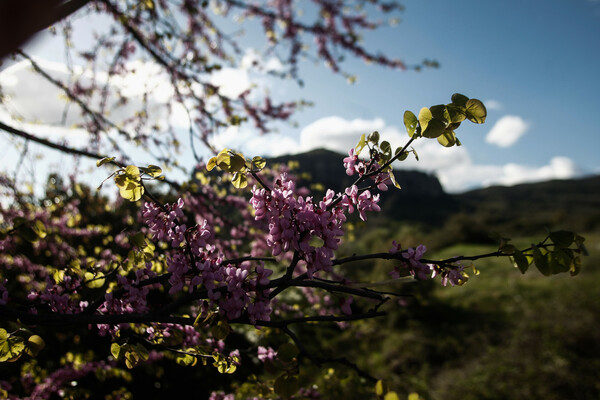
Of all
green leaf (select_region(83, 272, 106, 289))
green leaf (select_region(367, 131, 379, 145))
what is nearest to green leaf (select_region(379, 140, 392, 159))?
green leaf (select_region(367, 131, 379, 145))

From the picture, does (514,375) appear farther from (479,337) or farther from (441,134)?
→ (441,134)

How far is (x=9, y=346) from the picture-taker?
1146 millimetres

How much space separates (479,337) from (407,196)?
52.1m

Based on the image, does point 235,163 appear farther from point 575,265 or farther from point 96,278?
point 575,265

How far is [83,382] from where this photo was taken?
4.83 meters

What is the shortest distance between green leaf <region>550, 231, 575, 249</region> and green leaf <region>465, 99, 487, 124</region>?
40 cm

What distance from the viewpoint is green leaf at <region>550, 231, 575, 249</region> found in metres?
0.96

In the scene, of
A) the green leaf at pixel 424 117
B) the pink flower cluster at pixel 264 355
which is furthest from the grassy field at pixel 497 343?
the green leaf at pixel 424 117

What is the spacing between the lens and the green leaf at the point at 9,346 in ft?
3.71

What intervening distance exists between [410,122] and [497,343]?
9.63 metres

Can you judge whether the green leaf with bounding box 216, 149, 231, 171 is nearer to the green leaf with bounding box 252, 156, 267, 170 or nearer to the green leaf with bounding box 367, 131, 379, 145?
the green leaf with bounding box 252, 156, 267, 170

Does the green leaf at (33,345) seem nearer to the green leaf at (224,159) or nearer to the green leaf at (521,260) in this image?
the green leaf at (224,159)

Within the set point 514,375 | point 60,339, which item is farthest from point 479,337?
point 60,339

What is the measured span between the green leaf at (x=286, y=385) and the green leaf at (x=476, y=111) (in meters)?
0.99
